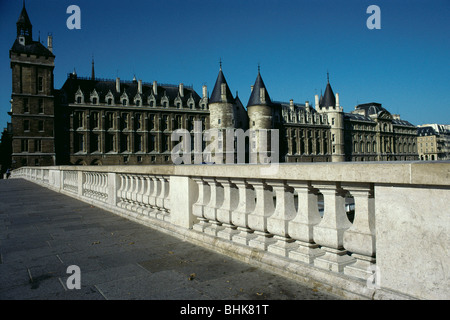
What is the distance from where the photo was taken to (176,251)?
13.4ft

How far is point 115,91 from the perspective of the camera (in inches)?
2242

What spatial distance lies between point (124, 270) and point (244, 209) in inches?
56.2

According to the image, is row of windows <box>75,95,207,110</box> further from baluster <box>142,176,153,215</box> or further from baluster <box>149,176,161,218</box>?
baluster <box>149,176,161,218</box>

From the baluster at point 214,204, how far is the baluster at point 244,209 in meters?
0.45

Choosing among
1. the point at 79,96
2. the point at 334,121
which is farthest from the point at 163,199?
the point at 334,121

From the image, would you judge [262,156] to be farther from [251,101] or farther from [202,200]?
[202,200]

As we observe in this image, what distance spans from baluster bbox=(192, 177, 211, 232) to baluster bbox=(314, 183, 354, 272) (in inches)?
74.6

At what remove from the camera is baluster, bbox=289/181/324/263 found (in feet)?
9.55

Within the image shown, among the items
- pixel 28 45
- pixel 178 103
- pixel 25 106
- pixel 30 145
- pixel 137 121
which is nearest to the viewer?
pixel 30 145

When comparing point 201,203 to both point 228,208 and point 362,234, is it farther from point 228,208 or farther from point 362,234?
point 362,234

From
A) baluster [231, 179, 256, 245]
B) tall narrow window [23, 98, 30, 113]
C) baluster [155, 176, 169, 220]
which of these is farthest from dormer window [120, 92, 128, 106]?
baluster [231, 179, 256, 245]

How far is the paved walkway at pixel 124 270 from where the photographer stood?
2731 mm

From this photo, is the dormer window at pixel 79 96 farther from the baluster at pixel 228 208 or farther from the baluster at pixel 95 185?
the baluster at pixel 228 208

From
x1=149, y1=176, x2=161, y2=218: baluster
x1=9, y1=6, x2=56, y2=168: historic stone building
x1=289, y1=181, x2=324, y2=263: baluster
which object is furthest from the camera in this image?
x1=9, y1=6, x2=56, y2=168: historic stone building
